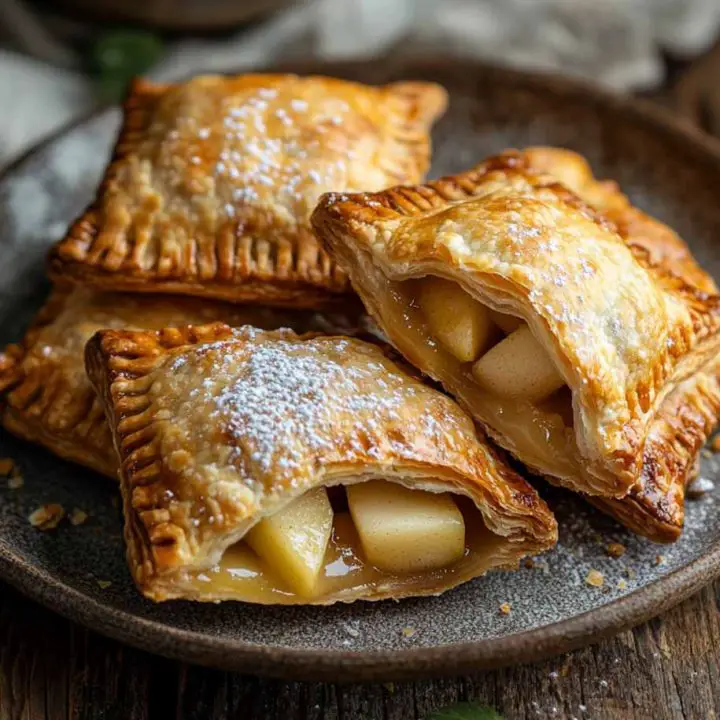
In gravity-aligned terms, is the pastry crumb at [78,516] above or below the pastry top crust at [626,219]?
below

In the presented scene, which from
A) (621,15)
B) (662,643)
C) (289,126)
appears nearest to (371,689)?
(662,643)

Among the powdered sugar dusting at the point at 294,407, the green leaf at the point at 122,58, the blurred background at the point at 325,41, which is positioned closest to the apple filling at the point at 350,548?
the powdered sugar dusting at the point at 294,407

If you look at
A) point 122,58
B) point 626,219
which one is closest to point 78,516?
point 626,219

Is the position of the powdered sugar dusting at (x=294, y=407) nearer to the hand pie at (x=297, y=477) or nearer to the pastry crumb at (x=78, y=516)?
the hand pie at (x=297, y=477)

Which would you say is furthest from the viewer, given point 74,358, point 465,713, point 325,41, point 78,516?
point 325,41

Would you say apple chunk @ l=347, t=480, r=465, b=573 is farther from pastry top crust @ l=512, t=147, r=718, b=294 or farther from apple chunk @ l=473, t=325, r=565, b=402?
pastry top crust @ l=512, t=147, r=718, b=294

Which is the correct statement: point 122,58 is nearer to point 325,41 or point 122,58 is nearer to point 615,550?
point 325,41

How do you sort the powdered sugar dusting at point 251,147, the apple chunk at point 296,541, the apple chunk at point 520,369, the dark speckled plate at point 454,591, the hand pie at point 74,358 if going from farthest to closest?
the powdered sugar dusting at point 251,147 < the hand pie at point 74,358 < the apple chunk at point 520,369 < the apple chunk at point 296,541 < the dark speckled plate at point 454,591
